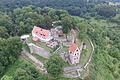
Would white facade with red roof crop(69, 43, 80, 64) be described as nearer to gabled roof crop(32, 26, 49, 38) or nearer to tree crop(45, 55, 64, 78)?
tree crop(45, 55, 64, 78)

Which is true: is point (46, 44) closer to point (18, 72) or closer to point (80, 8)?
point (18, 72)

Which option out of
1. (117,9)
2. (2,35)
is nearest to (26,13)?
(2,35)

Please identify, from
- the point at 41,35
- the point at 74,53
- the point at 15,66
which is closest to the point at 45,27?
the point at 41,35

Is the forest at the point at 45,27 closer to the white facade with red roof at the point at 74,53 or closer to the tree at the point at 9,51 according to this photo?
the tree at the point at 9,51

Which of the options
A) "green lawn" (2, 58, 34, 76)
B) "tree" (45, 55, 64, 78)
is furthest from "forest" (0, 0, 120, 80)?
"tree" (45, 55, 64, 78)

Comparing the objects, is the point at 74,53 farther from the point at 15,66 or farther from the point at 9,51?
the point at 9,51

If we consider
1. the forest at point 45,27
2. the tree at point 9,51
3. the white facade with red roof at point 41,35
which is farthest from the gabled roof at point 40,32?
the tree at point 9,51
